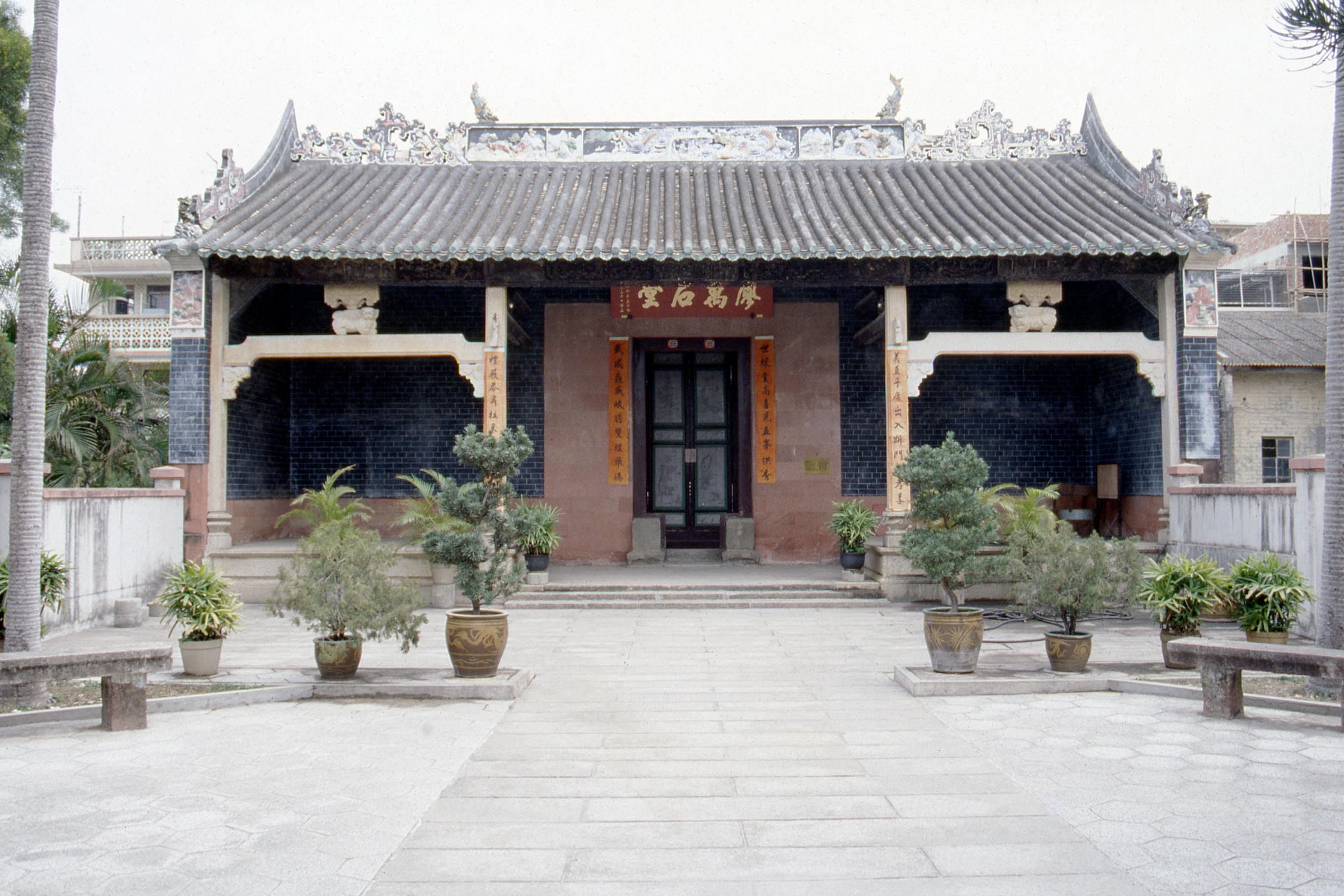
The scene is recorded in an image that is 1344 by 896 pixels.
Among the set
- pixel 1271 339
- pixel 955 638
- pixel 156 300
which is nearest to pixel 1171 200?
pixel 955 638

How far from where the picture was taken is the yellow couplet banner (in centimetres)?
1041

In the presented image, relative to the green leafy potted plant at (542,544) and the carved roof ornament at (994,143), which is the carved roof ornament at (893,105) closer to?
the carved roof ornament at (994,143)

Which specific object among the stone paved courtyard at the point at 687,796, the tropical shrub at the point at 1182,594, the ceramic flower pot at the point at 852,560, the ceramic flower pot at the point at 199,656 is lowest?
the stone paved courtyard at the point at 687,796

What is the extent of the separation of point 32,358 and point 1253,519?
29.7 feet

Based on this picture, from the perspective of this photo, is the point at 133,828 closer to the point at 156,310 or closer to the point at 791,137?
the point at 791,137

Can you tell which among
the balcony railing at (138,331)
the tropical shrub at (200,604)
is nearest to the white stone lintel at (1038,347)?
the tropical shrub at (200,604)

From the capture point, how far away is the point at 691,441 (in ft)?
41.6

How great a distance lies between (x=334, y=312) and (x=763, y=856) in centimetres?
868

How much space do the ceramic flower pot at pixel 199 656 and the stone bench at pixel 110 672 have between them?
1121 millimetres

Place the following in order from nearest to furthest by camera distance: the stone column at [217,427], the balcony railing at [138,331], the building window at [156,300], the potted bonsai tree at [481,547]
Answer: the potted bonsai tree at [481,547], the stone column at [217,427], the balcony railing at [138,331], the building window at [156,300]

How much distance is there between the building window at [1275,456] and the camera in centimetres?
1611

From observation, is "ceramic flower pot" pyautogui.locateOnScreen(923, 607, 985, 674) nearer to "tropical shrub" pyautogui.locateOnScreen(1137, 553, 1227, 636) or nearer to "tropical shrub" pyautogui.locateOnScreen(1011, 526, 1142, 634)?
"tropical shrub" pyautogui.locateOnScreen(1011, 526, 1142, 634)

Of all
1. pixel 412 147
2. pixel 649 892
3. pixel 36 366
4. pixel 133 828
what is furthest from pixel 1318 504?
pixel 412 147

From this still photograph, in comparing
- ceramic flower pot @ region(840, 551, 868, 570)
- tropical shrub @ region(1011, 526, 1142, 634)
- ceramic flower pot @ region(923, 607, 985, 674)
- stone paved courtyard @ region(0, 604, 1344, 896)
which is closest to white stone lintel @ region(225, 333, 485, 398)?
ceramic flower pot @ region(840, 551, 868, 570)
